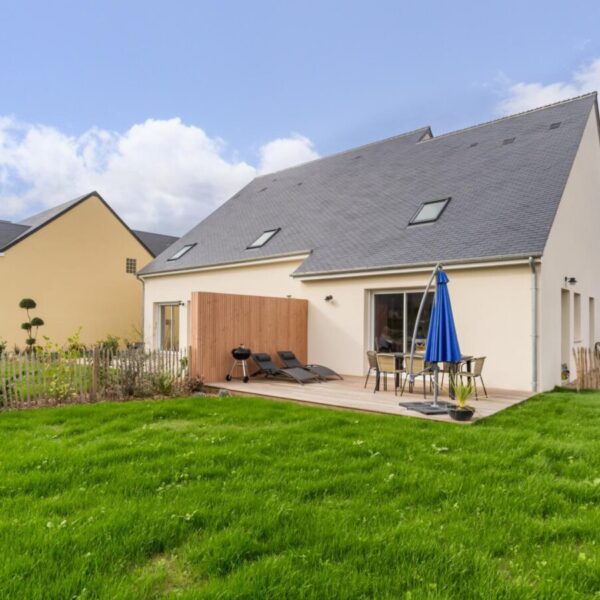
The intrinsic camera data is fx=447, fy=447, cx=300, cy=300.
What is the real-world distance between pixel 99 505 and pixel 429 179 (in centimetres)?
1288

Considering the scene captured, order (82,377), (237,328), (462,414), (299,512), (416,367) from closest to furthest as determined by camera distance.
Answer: (299,512), (462,414), (82,377), (416,367), (237,328)

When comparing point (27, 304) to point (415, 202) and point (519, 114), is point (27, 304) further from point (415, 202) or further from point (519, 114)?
point (519, 114)

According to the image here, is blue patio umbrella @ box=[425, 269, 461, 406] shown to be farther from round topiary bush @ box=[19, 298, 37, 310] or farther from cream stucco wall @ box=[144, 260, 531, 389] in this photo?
round topiary bush @ box=[19, 298, 37, 310]

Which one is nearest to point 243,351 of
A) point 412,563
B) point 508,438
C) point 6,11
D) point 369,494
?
point 508,438

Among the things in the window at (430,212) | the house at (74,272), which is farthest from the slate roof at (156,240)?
the window at (430,212)

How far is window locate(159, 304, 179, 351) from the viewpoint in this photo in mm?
18062

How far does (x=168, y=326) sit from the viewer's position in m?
18.6

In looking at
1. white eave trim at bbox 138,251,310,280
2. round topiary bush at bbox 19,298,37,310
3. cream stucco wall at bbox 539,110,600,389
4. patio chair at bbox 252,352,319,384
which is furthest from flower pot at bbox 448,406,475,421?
round topiary bush at bbox 19,298,37,310

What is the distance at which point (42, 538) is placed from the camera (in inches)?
112

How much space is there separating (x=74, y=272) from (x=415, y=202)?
55.0 ft

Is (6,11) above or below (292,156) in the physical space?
below

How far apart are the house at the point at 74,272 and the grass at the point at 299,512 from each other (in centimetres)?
1680

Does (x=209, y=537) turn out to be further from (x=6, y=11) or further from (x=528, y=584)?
(x=6, y=11)

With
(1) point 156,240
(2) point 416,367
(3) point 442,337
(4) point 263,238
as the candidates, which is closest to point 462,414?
(3) point 442,337
